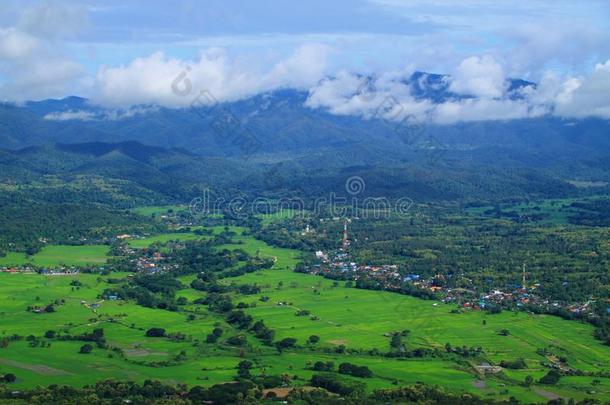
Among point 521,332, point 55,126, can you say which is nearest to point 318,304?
point 521,332

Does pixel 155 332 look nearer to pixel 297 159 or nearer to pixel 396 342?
pixel 396 342

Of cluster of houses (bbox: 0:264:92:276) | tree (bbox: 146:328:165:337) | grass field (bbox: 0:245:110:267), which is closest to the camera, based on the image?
tree (bbox: 146:328:165:337)

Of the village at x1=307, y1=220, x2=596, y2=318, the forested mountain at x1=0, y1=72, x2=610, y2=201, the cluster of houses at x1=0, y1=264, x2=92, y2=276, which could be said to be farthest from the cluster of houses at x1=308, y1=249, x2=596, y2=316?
the forested mountain at x1=0, y1=72, x2=610, y2=201

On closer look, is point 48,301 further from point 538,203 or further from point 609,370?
point 538,203

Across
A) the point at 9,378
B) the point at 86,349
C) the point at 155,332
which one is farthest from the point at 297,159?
the point at 9,378

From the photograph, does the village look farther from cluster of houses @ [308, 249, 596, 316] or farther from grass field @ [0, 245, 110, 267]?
grass field @ [0, 245, 110, 267]
